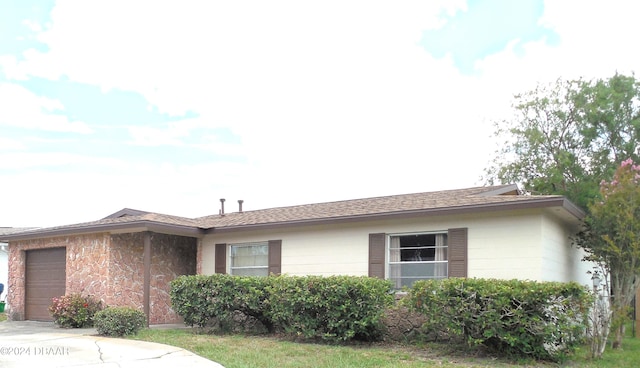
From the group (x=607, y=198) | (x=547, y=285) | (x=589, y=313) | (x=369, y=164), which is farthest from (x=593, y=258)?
(x=369, y=164)

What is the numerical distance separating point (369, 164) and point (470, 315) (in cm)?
1200

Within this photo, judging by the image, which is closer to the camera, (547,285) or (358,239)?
(547,285)

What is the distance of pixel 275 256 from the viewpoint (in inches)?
563

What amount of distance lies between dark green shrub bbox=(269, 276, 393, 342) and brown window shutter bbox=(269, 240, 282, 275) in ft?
7.08

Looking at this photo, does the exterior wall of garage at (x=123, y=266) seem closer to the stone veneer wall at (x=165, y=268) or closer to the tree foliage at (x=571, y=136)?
the stone veneer wall at (x=165, y=268)

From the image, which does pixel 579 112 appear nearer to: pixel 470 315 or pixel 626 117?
pixel 626 117

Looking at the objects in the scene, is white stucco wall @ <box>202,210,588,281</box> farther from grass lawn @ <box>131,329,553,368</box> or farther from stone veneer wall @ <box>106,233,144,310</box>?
stone veneer wall @ <box>106,233,144,310</box>

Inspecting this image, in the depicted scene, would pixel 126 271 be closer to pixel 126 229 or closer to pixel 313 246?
pixel 126 229

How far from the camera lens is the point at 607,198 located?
1126 cm

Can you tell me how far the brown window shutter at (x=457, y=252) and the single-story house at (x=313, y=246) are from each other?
2 centimetres

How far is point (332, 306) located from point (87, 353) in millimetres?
4353

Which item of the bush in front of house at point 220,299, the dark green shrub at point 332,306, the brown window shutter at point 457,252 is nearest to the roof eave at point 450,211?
the brown window shutter at point 457,252

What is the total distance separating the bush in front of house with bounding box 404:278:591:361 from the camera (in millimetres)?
9297

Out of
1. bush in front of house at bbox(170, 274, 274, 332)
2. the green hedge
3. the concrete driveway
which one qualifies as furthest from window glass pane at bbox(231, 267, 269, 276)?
the concrete driveway
